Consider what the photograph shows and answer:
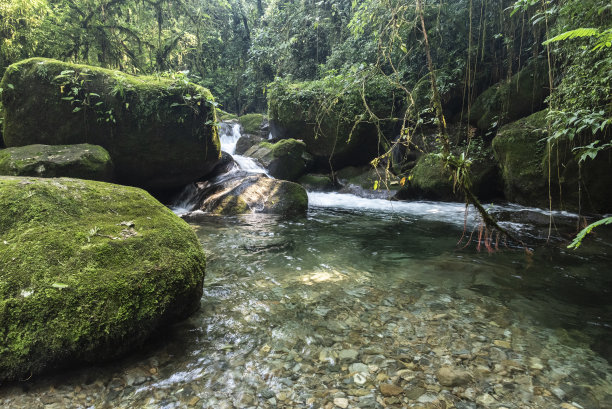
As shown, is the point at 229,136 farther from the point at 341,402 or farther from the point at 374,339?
the point at 341,402

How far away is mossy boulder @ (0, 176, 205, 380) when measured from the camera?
2113mm

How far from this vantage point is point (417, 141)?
1185 centimetres

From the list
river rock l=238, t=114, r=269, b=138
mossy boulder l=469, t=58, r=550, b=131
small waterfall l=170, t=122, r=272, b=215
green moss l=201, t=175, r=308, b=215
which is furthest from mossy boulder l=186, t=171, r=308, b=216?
river rock l=238, t=114, r=269, b=138

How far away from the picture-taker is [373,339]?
2.78 metres

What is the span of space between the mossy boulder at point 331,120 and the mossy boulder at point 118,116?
5.23m

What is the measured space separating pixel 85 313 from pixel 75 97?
768 cm

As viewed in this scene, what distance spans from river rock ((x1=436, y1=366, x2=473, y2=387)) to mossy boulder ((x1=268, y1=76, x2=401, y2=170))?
35.7ft

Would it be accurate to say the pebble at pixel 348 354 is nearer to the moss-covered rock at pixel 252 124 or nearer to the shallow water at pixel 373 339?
the shallow water at pixel 373 339

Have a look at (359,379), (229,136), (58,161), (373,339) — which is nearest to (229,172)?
(58,161)

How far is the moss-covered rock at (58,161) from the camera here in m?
6.57

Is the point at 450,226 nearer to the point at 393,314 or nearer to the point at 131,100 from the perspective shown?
the point at 393,314

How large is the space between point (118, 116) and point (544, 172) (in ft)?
35.3

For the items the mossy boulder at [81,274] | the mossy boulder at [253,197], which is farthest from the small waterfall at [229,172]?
the mossy boulder at [81,274]

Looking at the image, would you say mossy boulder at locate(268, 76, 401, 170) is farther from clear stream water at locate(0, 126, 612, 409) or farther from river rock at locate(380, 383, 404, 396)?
river rock at locate(380, 383, 404, 396)
